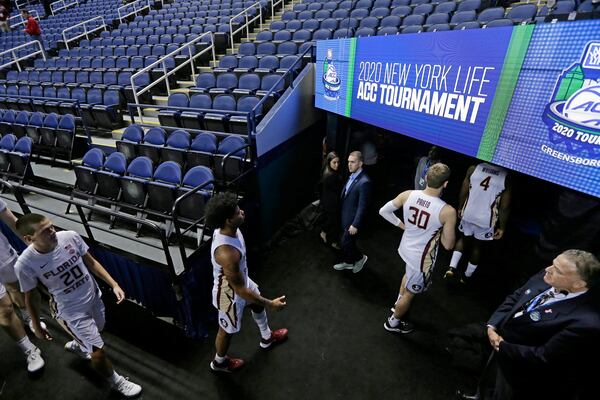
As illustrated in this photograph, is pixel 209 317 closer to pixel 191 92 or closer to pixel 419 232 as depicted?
pixel 419 232

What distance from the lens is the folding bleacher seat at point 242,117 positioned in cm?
442

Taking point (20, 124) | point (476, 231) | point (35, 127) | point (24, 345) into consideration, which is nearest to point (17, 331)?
point (24, 345)

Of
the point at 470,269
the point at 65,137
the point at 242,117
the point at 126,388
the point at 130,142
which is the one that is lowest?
the point at 126,388

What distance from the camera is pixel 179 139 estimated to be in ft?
14.4

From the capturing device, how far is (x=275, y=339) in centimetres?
283

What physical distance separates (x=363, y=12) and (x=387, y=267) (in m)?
6.28

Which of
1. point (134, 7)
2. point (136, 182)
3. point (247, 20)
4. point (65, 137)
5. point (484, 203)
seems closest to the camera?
point (484, 203)

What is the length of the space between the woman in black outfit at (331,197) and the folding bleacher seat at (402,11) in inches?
177

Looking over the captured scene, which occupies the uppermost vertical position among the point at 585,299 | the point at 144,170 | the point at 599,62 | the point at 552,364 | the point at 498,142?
the point at 599,62

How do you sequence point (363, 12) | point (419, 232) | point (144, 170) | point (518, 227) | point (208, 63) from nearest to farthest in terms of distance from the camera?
point (419, 232) → point (518, 227) → point (144, 170) → point (363, 12) → point (208, 63)

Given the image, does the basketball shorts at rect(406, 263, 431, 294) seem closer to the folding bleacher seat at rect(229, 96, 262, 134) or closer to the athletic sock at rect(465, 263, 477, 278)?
the athletic sock at rect(465, 263, 477, 278)

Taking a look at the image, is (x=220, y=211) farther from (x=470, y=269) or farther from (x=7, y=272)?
(x=470, y=269)

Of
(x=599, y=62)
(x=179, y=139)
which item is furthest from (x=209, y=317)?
(x=599, y=62)

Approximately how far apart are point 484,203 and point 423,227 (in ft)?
3.27
